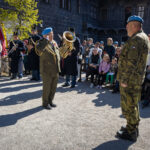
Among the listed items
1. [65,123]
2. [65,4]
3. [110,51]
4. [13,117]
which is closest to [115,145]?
[65,123]

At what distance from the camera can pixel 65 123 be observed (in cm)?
360

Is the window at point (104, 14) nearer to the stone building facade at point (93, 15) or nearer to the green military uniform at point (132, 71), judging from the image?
the stone building facade at point (93, 15)

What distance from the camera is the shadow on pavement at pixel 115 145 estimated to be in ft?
9.11

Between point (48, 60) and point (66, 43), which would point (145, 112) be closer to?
point (48, 60)

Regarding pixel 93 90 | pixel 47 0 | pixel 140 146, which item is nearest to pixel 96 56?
pixel 93 90

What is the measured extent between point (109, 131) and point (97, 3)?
2127cm

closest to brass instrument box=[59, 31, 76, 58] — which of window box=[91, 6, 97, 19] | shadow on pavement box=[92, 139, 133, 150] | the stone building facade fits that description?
shadow on pavement box=[92, 139, 133, 150]

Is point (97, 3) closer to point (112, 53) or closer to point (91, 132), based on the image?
point (112, 53)

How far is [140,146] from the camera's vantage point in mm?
2850

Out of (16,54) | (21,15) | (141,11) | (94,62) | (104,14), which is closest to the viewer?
(94,62)

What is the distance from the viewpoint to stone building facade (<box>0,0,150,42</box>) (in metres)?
15.3

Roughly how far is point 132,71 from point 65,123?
5.91 ft

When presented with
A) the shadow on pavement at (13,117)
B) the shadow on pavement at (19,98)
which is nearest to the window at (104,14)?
the shadow on pavement at (19,98)

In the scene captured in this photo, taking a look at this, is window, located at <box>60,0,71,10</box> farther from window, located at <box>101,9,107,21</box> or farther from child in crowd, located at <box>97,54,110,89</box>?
child in crowd, located at <box>97,54,110,89</box>
